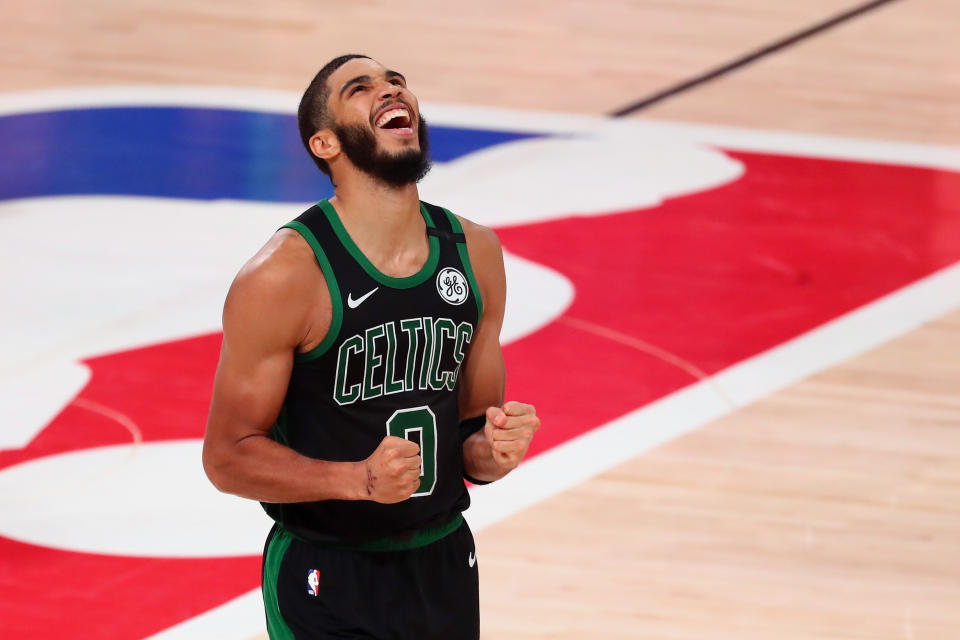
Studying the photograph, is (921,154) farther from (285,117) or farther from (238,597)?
(238,597)

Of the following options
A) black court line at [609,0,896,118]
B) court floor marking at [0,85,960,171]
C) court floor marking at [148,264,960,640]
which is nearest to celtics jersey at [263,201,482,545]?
court floor marking at [148,264,960,640]

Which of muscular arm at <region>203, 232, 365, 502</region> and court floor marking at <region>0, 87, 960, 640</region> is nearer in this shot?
muscular arm at <region>203, 232, 365, 502</region>

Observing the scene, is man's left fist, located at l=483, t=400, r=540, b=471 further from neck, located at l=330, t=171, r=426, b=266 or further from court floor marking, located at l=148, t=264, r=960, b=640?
court floor marking, located at l=148, t=264, r=960, b=640

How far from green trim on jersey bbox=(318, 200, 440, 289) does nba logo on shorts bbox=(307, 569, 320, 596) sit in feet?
1.74

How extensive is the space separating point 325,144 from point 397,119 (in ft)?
0.43

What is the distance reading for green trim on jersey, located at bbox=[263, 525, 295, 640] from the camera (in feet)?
8.73

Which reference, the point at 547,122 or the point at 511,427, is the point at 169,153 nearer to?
the point at 547,122

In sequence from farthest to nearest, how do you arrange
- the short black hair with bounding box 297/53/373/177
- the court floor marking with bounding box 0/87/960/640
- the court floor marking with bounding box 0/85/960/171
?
the court floor marking with bounding box 0/85/960/171, the court floor marking with bounding box 0/87/960/640, the short black hair with bounding box 297/53/373/177

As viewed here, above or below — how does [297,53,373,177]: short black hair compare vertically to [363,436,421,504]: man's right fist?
above

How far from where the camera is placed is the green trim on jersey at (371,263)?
8.21ft

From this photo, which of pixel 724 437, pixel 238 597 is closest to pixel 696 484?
pixel 724 437

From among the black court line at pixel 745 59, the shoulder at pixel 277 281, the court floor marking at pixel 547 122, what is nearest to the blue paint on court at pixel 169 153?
the court floor marking at pixel 547 122

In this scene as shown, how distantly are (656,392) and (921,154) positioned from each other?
3.04 m

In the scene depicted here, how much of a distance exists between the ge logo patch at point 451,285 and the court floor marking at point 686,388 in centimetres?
159
